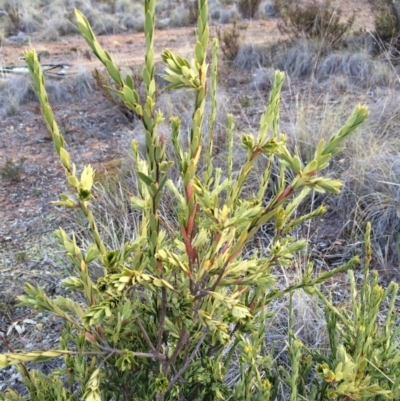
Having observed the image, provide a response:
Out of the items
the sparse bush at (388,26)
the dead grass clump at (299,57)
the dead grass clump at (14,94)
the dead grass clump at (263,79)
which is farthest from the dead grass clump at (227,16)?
the dead grass clump at (14,94)

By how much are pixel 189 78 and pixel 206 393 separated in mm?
840

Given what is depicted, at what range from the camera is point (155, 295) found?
1075mm

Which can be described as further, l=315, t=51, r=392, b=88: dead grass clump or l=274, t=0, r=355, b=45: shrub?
l=274, t=0, r=355, b=45: shrub

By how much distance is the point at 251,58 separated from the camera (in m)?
5.92

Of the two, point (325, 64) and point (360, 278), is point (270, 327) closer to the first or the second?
point (360, 278)

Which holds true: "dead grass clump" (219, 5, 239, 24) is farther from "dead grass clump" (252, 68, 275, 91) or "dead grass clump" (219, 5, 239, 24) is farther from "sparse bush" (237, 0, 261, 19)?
"dead grass clump" (252, 68, 275, 91)

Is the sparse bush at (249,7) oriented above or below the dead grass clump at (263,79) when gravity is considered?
above

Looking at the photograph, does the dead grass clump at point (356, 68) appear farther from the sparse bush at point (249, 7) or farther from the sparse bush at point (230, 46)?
the sparse bush at point (249, 7)

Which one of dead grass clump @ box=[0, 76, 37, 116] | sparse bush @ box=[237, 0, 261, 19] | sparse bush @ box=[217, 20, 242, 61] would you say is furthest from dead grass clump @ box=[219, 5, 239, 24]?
dead grass clump @ box=[0, 76, 37, 116]

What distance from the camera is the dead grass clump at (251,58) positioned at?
5852 millimetres

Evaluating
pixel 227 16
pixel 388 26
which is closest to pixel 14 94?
pixel 388 26

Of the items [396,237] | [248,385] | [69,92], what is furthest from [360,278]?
[69,92]

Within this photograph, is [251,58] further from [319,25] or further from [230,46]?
[319,25]

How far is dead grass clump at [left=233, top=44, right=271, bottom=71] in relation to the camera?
5.85m
